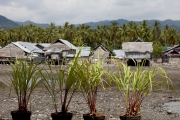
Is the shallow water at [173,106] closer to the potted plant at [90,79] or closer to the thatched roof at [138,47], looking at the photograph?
the potted plant at [90,79]

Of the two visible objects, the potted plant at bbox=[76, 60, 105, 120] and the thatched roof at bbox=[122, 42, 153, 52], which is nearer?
the potted plant at bbox=[76, 60, 105, 120]

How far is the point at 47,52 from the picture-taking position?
59.9 meters

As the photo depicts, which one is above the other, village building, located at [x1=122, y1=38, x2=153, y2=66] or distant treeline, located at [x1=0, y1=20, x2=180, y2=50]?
distant treeline, located at [x1=0, y1=20, x2=180, y2=50]

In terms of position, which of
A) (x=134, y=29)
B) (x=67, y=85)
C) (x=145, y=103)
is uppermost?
(x=134, y=29)

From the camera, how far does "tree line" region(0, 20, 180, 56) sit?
81.4m

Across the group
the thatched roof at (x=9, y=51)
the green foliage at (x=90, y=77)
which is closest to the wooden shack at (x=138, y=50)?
the thatched roof at (x=9, y=51)

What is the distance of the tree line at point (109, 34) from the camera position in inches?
3204

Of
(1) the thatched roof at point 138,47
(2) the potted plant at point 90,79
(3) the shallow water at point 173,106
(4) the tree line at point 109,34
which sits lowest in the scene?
(3) the shallow water at point 173,106

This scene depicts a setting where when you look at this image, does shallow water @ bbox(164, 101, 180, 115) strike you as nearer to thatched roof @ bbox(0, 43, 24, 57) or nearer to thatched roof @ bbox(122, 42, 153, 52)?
thatched roof @ bbox(122, 42, 153, 52)

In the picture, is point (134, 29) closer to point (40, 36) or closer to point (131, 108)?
point (40, 36)

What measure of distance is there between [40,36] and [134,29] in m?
25.2

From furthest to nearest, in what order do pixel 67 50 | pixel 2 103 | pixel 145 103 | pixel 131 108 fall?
pixel 67 50, pixel 145 103, pixel 2 103, pixel 131 108

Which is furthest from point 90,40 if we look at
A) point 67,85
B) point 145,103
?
point 67,85

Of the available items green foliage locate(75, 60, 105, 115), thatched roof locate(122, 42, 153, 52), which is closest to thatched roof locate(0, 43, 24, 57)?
thatched roof locate(122, 42, 153, 52)
